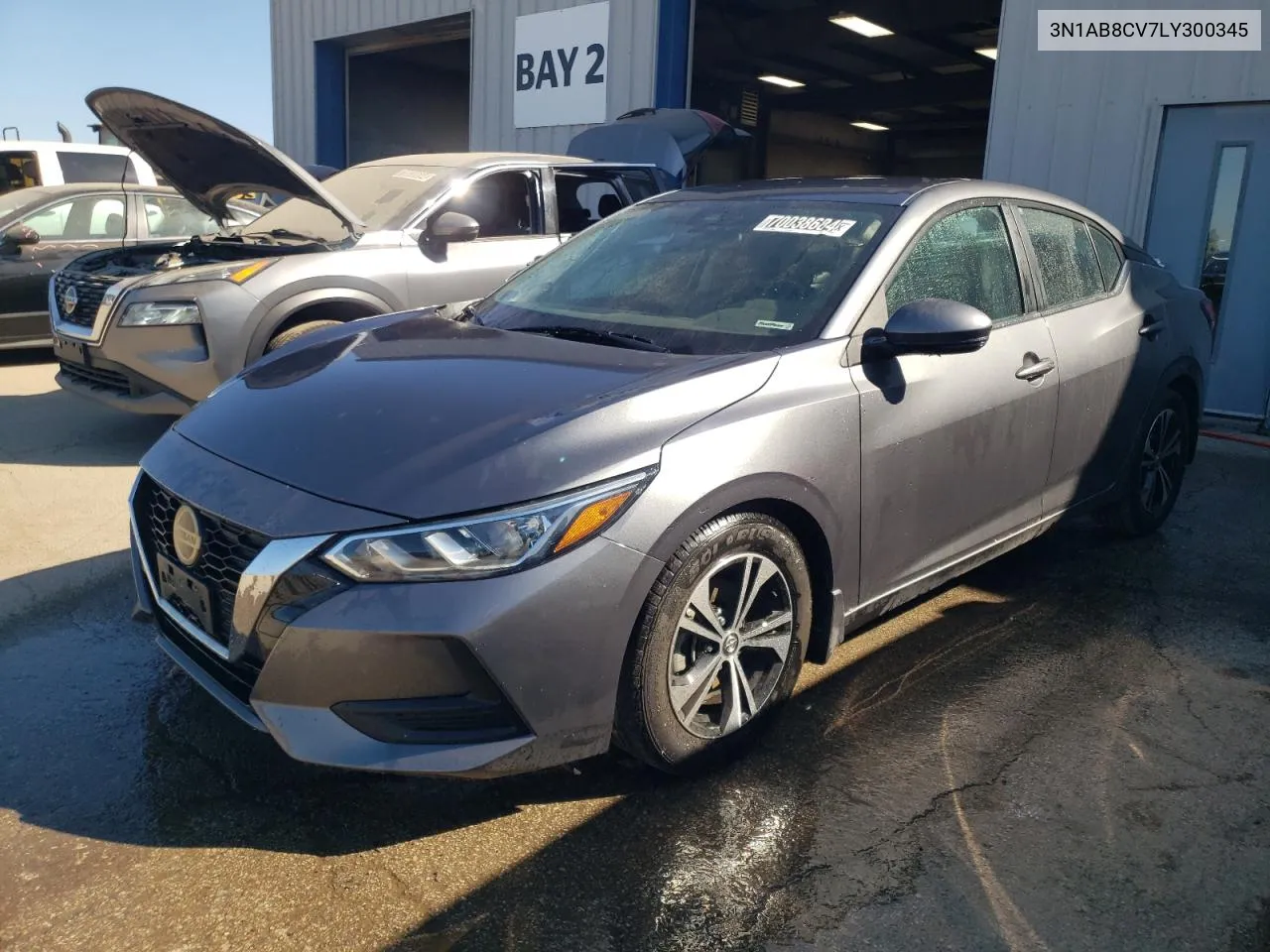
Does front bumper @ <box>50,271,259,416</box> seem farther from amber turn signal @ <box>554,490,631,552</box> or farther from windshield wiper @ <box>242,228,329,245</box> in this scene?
amber turn signal @ <box>554,490,631,552</box>

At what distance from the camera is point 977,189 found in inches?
149

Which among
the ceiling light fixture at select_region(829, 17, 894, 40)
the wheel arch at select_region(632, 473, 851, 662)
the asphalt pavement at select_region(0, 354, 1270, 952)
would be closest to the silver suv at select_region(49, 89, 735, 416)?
the asphalt pavement at select_region(0, 354, 1270, 952)

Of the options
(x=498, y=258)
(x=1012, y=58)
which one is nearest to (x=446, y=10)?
(x=1012, y=58)

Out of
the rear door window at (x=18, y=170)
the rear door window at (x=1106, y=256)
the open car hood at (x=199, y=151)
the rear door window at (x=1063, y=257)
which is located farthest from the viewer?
the rear door window at (x=18, y=170)

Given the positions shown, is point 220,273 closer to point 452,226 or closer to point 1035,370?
point 452,226

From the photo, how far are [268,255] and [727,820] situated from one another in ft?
14.7

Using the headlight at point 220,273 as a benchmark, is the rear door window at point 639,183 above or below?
above

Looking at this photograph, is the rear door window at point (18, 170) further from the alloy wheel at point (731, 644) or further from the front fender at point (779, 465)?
the alloy wheel at point (731, 644)

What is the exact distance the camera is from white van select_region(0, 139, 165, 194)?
409 inches

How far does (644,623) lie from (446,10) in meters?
13.0

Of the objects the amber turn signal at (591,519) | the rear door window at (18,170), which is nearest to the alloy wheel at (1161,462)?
the amber turn signal at (591,519)

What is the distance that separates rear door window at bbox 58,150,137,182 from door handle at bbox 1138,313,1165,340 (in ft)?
32.2

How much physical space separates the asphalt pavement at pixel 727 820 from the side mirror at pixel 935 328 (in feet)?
3.66

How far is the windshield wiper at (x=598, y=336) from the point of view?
10.0 feet
